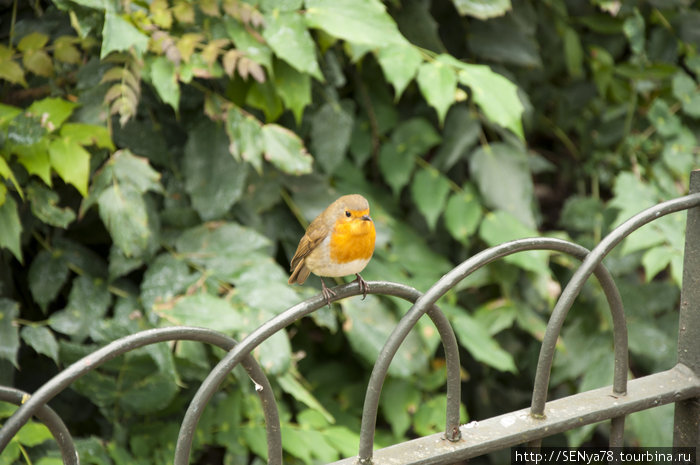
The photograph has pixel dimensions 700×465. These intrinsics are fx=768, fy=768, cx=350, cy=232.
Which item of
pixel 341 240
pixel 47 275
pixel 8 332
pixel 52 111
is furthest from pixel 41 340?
pixel 341 240

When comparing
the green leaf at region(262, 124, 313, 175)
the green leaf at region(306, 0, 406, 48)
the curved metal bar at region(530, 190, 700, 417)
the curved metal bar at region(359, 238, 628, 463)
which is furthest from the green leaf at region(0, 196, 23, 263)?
the curved metal bar at region(530, 190, 700, 417)

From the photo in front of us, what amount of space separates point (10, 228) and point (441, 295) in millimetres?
1054

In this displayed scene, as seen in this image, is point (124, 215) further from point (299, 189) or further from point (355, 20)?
point (355, 20)

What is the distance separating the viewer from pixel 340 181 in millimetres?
2453

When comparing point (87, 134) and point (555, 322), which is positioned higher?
point (87, 134)

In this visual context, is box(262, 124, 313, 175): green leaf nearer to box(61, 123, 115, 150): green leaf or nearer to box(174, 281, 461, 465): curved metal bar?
box(61, 123, 115, 150): green leaf

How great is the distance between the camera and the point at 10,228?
1.69m

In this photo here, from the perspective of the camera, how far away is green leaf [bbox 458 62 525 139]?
2.04 metres

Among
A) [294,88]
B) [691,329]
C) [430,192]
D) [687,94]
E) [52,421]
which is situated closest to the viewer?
[52,421]

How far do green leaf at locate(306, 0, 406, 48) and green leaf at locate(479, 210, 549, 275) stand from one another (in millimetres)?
717

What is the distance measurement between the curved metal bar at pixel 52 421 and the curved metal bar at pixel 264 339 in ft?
0.41

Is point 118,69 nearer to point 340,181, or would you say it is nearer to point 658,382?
point 340,181

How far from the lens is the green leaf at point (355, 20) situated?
1880 mm

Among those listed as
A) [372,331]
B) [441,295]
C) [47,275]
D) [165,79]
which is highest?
[165,79]
